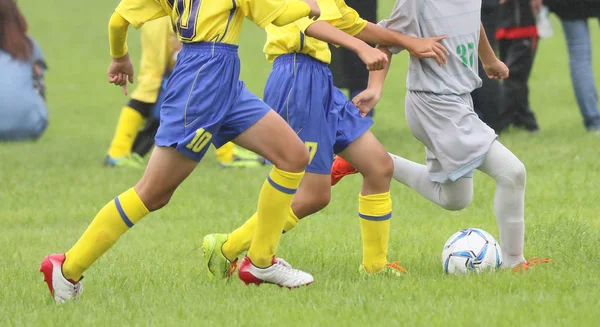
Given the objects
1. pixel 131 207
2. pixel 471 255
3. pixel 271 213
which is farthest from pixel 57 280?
pixel 471 255

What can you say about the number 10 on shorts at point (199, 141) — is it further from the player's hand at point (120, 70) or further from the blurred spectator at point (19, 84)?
the blurred spectator at point (19, 84)

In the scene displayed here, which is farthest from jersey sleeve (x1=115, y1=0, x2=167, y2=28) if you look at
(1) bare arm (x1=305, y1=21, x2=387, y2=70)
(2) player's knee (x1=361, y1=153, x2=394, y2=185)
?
(2) player's knee (x1=361, y1=153, x2=394, y2=185)

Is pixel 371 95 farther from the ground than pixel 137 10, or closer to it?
closer to it

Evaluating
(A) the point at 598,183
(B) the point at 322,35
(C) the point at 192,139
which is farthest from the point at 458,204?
(A) the point at 598,183

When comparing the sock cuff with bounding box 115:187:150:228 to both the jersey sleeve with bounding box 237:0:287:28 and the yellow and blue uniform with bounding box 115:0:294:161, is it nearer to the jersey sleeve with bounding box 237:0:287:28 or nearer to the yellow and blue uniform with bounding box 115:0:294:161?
the yellow and blue uniform with bounding box 115:0:294:161

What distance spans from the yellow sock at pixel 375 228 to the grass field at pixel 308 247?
148mm

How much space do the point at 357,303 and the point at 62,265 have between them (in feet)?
4.41

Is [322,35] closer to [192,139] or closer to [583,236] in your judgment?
[192,139]

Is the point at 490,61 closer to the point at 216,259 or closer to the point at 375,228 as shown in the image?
the point at 375,228

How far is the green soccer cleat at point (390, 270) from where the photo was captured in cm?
530

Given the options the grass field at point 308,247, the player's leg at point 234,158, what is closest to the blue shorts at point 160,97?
the grass field at point 308,247

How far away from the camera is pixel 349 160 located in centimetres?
539

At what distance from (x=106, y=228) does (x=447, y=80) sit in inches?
69.0

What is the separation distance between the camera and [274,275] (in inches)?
198
